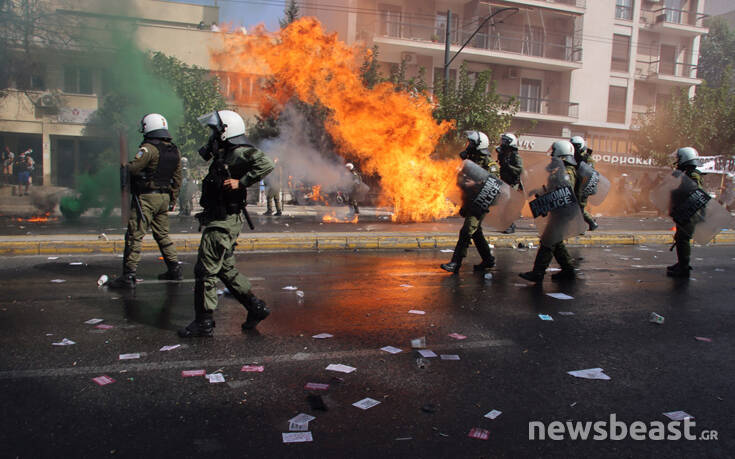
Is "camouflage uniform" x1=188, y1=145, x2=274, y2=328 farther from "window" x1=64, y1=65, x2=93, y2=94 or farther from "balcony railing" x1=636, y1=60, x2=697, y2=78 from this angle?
"balcony railing" x1=636, y1=60, x2=697, y2=78

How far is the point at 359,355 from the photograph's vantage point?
3.95m

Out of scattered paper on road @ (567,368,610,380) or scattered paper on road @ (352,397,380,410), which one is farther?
scattered paper on road @ (567,368,610,380)

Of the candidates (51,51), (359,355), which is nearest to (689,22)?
(51,51)

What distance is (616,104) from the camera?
34.1m

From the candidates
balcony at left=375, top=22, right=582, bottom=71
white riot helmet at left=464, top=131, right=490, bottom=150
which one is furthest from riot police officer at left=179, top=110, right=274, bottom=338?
balcony at left=375, top=22, right=582, bottom=71

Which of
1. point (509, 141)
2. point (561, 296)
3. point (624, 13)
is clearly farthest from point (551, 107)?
point (561, 296)

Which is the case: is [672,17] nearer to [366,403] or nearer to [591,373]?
[591,373]

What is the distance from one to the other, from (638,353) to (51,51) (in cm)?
1697

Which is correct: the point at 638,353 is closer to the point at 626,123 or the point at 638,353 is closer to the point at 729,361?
the point at 729,361

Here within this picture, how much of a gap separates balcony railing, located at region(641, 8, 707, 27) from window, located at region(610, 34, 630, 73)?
2.34 m

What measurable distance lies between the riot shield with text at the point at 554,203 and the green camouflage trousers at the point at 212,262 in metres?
3.95

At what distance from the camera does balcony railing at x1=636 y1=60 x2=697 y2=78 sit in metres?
34.7

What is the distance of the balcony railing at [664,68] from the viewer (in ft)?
114

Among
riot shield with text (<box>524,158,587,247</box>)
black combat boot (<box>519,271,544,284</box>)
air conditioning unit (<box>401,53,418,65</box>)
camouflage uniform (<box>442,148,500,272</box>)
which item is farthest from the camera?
air conditioning unit (<box>401,53,418,65</box>)
